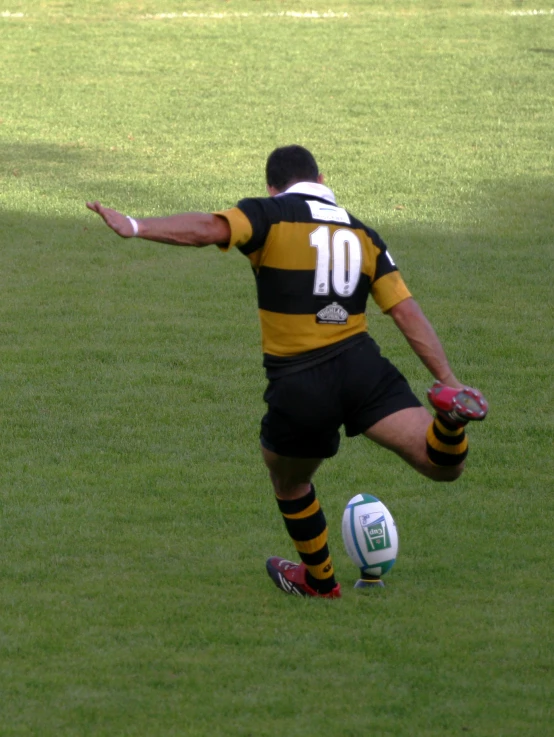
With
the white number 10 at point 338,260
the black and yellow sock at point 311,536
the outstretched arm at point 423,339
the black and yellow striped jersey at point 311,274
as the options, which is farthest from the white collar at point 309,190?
the black and yellow sock at point 311,536

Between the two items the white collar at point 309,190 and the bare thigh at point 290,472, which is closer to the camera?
the white collar at point 309,190

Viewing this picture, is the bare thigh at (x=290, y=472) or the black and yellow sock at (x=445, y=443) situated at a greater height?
the black and yellow sock at (x=445, y=443)

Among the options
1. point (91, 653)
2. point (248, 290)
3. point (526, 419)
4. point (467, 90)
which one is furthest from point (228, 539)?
point (467, 90)

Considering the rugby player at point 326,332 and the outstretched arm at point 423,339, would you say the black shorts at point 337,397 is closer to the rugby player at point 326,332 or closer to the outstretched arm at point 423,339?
the rugby player at point 326,332

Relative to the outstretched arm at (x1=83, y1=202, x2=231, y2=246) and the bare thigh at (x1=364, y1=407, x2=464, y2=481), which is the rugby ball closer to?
the bare thigh at (x1=364, y1=407, x2=464, y2=481)

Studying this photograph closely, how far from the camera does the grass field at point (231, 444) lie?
511 centimetres

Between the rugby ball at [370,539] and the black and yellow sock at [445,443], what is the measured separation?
83 cm

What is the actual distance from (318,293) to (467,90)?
64.2ft

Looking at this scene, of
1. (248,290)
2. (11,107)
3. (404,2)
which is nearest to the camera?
(248,290)

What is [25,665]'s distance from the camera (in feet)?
17.3

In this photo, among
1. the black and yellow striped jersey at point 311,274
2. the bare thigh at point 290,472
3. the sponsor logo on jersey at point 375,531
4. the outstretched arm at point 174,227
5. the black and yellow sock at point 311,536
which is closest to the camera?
the outstretched arm at point 174,227

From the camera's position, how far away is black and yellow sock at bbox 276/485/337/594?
6.05 meters

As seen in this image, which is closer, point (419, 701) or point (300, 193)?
point (419, 701)

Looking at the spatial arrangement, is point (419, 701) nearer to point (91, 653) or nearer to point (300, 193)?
point (91, 653)
